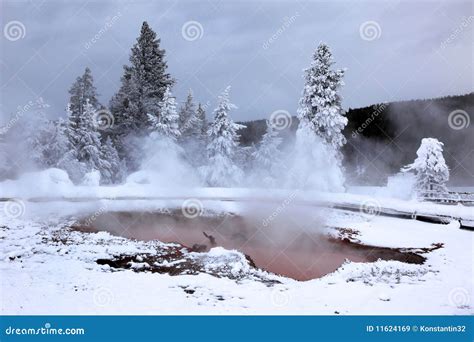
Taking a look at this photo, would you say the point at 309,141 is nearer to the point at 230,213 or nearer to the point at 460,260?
the point at 230,213

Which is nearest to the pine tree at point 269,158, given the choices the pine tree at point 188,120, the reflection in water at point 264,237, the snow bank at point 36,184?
the pine tree at point 188,120

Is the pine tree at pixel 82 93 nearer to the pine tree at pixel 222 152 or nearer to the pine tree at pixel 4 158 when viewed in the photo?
the pine tree at pixel 4 158

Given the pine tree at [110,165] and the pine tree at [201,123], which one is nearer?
the pine tree at [110,165]

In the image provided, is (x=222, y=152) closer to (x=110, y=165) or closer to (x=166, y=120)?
(x=166, y=120)

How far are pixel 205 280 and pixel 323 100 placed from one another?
23896 millimetres

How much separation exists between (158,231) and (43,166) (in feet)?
57.6

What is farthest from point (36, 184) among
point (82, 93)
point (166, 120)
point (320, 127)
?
point (320, 127)

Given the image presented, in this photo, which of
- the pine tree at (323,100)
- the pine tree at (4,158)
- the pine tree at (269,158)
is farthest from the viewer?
the pine tree at (269,158)

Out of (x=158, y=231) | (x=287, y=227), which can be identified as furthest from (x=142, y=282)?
(x=287, y=227)

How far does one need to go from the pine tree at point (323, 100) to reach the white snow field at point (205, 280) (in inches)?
607

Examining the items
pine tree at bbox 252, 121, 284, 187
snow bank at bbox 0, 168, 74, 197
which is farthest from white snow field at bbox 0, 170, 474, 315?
pine tree at bbox 252, 121, 284, 187

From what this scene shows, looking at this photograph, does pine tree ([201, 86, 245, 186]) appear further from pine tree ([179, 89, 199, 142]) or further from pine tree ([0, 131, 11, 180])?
pine tree ([0, 131, 11, 180])

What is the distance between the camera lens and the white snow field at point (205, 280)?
8406 mm

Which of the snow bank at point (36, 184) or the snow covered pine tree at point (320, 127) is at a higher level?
the snow covered pine tree at point (320, 127)
